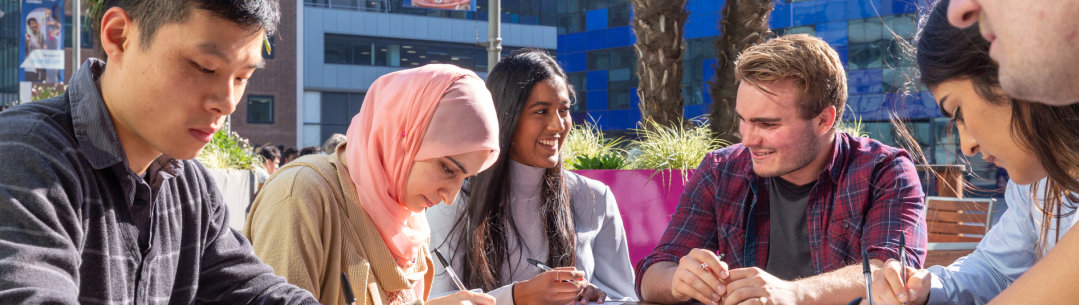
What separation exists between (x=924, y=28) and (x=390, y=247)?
62.3 inches

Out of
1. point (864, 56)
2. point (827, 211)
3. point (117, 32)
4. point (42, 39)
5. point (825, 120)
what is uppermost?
point (864, 56)

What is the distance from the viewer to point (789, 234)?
320 cm

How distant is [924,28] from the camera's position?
218cm

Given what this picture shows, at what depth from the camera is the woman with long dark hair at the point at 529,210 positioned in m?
3.37

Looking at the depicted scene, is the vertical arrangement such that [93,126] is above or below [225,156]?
above

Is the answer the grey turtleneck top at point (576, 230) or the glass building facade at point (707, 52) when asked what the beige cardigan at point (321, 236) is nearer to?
the grey turtleneck top at point (576, 230)

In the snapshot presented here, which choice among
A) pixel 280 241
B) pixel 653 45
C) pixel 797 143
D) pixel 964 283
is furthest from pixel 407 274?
pixel 653 45

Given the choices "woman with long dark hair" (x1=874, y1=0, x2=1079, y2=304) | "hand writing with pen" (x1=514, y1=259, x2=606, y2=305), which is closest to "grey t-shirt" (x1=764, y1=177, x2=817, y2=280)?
"woman with long dark hair" (x1=874, y1=0, x2=1079, y2=304)

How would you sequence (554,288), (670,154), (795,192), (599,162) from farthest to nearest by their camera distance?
1. (599,162)
2. (670,154)
3. (795,192)
4. (554,288)

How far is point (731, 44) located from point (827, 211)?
5.26 metres

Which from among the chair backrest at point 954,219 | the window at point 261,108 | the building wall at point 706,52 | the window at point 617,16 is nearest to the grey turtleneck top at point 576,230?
the chair backrest at point 954,219

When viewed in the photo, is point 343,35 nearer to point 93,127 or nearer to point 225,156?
point 225,156

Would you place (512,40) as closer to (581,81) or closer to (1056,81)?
(581,81)

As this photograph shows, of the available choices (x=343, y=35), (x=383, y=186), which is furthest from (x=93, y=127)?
(x=343, y=35)
